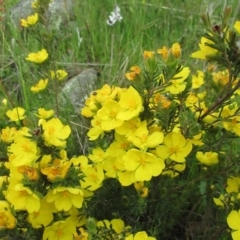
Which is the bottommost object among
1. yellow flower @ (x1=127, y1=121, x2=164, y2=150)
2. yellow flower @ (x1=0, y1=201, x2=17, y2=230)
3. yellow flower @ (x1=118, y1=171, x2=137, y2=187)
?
yellow flower @ (x1=0, y1=201, x2=17, y2=230)

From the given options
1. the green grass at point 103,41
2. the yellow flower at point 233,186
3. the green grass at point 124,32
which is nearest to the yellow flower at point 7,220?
the yellow flower at point 233,186

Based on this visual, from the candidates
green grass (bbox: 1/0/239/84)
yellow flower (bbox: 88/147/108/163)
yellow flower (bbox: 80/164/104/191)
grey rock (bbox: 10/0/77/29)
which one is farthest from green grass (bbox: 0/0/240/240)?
yellow flower (bbox: 80/164/104/191)

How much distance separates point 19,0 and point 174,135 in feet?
10.4

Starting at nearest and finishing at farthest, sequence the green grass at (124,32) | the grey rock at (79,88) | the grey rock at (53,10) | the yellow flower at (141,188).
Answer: the yellow flower at (141,188), the grey rock at (79,88), the green grass at (124,32), the grey rock at (53,10)

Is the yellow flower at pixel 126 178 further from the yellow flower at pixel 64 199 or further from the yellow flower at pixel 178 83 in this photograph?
the yellow flower at pixel 178 83

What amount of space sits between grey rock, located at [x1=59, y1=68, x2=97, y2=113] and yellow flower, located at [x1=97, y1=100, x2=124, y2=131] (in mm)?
1110

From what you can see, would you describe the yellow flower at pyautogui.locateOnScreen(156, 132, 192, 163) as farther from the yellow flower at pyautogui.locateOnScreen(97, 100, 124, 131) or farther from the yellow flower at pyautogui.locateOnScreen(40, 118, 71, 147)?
the yellow flower at pyautogui.locateOnScreen(40, 118, 71, 147)

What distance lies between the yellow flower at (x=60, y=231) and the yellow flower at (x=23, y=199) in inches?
4.9

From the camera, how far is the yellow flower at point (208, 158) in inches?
57.2

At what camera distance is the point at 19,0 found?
4195 millimetres

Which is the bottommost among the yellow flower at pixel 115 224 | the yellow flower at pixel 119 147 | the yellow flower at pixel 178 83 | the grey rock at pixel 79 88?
the grey rock at pixel 79 88

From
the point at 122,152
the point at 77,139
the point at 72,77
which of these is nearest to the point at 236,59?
the point at 122,152

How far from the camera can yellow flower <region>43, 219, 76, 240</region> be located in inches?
56.5

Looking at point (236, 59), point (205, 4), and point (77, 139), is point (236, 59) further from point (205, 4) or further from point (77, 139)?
point (205, 4)
